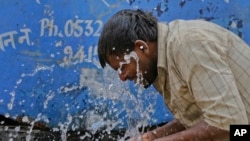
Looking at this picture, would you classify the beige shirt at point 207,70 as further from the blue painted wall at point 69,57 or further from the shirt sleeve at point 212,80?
the blue painted wall at point 69,57

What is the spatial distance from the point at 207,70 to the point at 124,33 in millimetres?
419

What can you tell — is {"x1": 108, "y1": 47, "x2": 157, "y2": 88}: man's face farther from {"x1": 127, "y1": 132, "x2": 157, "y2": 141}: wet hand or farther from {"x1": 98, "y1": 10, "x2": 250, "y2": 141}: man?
{"x1": 127, "y1": 132, "x2": 157, "y2": 141}: wet hand

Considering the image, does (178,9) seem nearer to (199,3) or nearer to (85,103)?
(199,3)

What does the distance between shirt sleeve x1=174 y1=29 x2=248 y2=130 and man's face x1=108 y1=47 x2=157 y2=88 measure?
21 cm

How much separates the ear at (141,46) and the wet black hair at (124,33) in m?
0.01

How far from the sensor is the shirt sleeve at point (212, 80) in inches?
92.0

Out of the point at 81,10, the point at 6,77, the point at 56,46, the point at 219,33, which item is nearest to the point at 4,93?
the point at 6,77

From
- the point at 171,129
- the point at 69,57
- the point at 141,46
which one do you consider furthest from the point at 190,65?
the point at 69,57

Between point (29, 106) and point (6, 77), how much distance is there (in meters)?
0.32

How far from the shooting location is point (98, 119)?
5059 millimetres

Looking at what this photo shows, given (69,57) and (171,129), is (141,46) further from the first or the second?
(69,57)

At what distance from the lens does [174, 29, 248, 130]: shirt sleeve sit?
2.34 metres

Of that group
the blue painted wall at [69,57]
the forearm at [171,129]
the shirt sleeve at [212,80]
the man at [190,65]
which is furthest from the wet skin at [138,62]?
the blue painted wall at [69,57]

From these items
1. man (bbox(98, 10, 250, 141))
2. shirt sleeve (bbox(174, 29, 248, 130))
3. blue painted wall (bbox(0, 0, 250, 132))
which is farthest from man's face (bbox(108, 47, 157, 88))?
blue painted wall (bbox(0, 0, 250, 132))
